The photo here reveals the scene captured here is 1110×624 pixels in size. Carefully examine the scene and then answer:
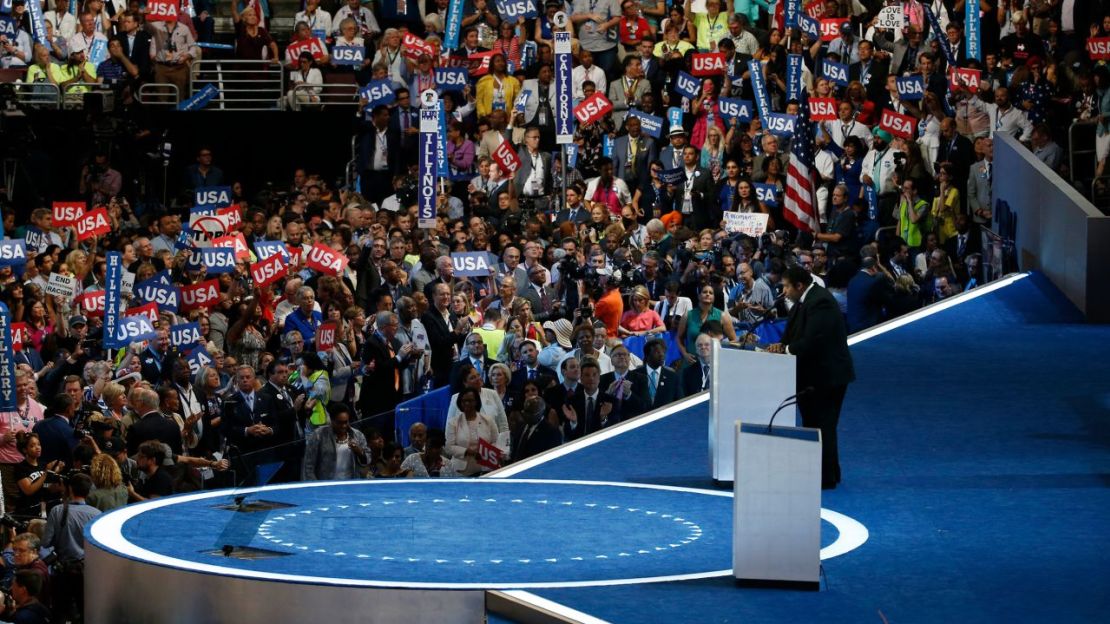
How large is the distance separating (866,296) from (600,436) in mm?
4784

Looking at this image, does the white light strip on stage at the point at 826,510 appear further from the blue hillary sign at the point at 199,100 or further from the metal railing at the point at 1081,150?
the blue hillary sign at the point at 199,100

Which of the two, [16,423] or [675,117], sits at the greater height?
[675,117]

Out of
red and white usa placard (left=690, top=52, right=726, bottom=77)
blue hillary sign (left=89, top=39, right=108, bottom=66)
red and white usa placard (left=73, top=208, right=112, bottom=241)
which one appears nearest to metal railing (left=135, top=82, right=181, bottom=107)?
blue hillary sign (left=89, top=39, right=108, bottom=66)

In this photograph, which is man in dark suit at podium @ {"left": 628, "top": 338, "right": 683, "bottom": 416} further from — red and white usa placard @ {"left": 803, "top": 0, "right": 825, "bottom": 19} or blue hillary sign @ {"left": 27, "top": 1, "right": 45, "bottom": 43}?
blue hillary sign @ {"left": 27, "top": 1, "right": 45, "bottom": 43}

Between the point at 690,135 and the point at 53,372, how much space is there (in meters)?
9.79

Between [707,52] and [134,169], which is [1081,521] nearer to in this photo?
[707,52]

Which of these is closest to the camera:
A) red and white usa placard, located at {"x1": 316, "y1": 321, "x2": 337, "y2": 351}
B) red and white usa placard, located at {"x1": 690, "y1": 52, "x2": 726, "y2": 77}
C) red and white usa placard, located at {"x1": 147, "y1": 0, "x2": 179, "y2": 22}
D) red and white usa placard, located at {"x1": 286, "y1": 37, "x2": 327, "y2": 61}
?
red and white usa placard, located at {"x1": 316, "y1": 321, "x2": 337, "y2": 351}

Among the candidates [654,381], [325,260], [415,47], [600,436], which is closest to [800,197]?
[325,260]

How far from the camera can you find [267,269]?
2006cm

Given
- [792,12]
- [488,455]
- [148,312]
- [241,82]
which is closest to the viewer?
[488,455]

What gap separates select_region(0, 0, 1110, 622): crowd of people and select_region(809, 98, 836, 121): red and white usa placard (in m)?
A: 0.18

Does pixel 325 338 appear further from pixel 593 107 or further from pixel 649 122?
Answer: pixel 649 122

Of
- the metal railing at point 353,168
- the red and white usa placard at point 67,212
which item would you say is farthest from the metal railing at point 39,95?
the red and white usa placard at point 67,212

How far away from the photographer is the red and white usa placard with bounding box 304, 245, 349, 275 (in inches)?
794
